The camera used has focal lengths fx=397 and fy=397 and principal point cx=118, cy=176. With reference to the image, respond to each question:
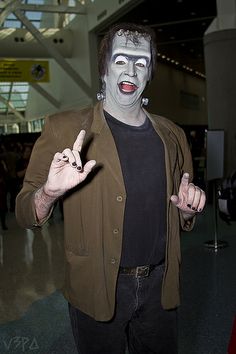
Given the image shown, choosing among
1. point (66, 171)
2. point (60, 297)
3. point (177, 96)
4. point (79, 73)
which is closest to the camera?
point (66, 171)

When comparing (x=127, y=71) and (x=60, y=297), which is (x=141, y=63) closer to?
(x=127, y=71)

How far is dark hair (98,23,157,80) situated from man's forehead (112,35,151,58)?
1cm

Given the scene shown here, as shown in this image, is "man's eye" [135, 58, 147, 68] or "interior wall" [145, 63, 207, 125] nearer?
"man's eye" [135, 58, 147, 68]

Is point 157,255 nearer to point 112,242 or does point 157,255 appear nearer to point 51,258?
point 112,242

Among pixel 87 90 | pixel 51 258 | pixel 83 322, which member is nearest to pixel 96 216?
pixel 83 322

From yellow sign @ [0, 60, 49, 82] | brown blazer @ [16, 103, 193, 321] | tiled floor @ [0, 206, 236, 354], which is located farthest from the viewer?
yellow sign @ [0, 60, 49, 82]

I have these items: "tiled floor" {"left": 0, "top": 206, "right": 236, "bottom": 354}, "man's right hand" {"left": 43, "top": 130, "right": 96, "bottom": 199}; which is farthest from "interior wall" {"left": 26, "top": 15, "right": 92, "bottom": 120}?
"man's right hand" {"left": 43, "top": 130, "right": 96, "bottom": 199}

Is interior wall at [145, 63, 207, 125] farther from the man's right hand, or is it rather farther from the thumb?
the man's right hand

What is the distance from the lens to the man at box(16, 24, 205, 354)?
4.62 feet

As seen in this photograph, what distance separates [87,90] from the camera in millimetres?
16031

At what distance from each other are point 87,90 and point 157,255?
15.1 metres

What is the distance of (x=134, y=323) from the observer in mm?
1561

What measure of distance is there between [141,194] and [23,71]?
16.1 m

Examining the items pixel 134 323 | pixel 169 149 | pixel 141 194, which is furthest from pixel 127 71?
pixel 134 323
